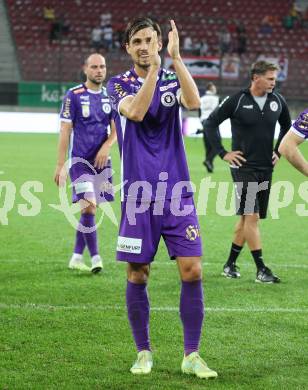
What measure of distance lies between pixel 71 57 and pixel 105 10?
5254mm

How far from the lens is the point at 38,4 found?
4047 cm

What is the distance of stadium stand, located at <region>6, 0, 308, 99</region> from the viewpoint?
124 feet

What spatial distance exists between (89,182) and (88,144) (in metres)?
0.39

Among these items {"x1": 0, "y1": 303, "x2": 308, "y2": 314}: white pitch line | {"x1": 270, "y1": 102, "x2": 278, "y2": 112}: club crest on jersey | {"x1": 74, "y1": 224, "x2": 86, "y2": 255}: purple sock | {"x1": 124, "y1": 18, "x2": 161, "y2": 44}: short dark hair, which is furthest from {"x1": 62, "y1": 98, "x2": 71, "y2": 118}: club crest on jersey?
{"x1": 124, "y1": 18, "x2": 161, "y2": 44}: short dark hair

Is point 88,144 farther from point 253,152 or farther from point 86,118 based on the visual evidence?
point 253,152

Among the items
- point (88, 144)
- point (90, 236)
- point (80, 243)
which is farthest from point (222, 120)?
point (80, 243)

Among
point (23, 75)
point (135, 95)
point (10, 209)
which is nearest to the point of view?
point (135, 95)

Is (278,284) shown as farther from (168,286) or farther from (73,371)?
(73,371)

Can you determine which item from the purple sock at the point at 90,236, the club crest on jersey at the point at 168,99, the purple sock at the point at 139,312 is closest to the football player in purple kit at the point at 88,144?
the purple sock at the point at 90,236

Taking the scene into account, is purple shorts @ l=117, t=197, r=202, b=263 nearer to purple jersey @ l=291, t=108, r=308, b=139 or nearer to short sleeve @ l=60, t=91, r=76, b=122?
purple jersey @ l=291, t=108, r=308, b=139

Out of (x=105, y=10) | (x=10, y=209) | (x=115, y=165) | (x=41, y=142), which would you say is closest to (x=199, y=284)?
(x=10, y=209)

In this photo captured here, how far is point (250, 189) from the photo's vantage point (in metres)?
8.66

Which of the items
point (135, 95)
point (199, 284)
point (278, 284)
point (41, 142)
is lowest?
point (41, 142)

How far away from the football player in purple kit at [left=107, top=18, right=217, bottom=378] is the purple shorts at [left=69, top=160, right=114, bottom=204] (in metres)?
3.55
